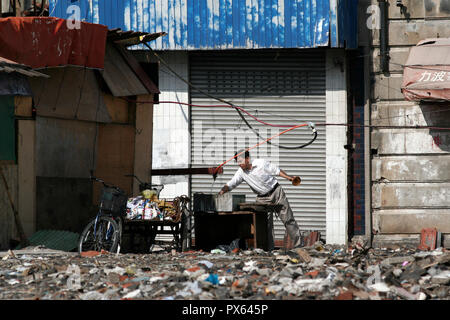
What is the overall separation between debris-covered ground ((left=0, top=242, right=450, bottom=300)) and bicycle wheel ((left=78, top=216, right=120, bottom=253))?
3.36 ft

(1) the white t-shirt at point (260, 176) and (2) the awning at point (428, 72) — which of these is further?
(2) the awning at point (428, 72)

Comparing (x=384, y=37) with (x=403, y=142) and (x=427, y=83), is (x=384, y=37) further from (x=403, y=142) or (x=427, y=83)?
(x=403, y=142)

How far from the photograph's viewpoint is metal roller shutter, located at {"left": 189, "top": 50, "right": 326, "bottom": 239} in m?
18.5

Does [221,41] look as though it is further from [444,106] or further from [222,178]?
[444,106]

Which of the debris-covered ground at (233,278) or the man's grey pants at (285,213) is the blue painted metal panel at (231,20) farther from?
the debris-covered ground at (233,278)

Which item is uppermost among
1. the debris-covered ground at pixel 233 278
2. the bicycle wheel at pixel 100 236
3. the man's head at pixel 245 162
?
the man's head at pixel 245 162

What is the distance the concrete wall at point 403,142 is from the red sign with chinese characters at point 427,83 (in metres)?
0.82

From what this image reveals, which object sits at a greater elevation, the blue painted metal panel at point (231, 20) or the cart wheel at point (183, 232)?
the blue painted metal panel at point (231, 20)

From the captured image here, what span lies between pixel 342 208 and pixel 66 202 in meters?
6.47

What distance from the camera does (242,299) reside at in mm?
7887

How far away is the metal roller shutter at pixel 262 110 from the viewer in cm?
1848

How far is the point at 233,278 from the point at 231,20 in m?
9.98

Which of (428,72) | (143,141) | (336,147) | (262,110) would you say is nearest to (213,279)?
(143,141)

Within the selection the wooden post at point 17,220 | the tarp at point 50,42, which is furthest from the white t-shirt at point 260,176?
the wooden post at point 17,220
